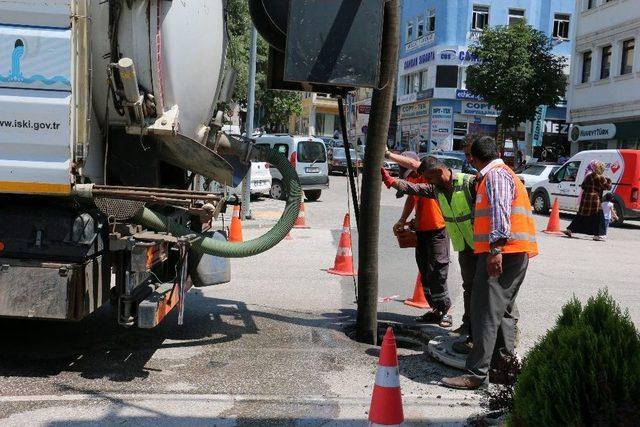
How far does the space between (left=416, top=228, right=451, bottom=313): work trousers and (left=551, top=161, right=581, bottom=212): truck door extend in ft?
44.2

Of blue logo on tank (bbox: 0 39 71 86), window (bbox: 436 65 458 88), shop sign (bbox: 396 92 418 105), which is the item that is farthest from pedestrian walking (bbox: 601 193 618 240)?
shop sign (bbox: 396 92 418 105)

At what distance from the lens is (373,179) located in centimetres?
616

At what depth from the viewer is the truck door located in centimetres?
1938

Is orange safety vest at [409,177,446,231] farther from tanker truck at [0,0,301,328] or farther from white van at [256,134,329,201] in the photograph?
white van at [256,134,329,201]

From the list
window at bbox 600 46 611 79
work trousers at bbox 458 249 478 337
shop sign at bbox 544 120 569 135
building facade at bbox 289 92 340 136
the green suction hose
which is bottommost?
work trousers at bbox 458 249 478 337

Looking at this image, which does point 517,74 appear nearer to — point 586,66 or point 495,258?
point 586,66

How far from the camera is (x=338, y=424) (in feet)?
14.4

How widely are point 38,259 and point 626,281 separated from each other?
322 inches

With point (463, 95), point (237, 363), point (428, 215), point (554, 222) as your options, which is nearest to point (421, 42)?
point (463, 95)

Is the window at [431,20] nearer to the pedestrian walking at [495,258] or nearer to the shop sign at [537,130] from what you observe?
the shop sign at [537,130]

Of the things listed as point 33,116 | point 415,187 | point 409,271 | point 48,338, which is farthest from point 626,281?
point 33,116

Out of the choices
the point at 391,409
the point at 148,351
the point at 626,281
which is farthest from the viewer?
the point at 626,281

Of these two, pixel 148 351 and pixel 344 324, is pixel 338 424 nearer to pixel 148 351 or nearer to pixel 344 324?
pixel 148 351

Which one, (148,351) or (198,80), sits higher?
(198,80)
